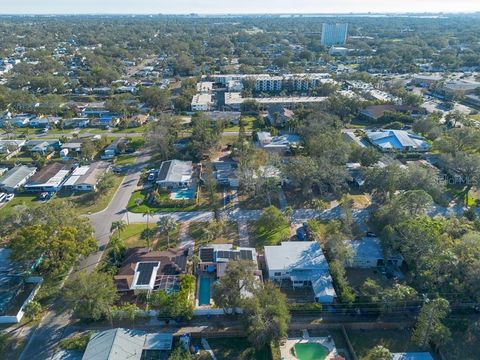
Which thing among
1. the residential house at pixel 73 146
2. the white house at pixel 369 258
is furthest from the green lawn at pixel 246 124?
the white house at pixel 369 258

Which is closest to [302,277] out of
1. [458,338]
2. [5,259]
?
[458,338]

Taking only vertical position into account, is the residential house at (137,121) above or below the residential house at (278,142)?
below

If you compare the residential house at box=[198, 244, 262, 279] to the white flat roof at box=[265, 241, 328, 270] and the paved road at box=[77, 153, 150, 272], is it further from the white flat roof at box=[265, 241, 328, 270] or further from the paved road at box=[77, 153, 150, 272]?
the paved road at box=[77, 153, 150, 272]

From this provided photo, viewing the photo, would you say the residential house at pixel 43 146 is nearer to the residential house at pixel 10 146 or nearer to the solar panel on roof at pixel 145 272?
the residential house at pixel 10 146

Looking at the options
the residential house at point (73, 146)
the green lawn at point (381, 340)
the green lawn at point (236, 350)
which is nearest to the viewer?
the green lawn at point (236, 350)

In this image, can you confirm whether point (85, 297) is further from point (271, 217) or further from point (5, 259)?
point (271, 217)

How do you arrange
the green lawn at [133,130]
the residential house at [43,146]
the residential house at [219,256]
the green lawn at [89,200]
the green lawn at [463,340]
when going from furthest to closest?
the green lawn at [133,130] → the residential house at [43,146] → the green lawn at [89,200] → the residential house at [219,256] → the green lawn at [463,340]

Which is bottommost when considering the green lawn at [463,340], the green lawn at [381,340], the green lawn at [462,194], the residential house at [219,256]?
the green lawn at [462,194]

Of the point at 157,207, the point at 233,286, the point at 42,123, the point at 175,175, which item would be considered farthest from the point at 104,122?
the point at 233,286
